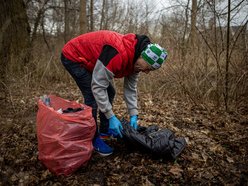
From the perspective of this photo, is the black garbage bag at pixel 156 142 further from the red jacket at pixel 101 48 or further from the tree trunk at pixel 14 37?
the tree trunk at pixel 14 37

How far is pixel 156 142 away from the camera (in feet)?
7.68

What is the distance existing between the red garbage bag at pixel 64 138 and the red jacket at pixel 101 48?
45 centimetres

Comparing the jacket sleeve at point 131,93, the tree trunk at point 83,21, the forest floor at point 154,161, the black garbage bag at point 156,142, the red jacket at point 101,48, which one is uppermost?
the tree trunk at point 83,21

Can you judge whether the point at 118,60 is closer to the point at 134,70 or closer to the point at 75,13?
the point at 134,70

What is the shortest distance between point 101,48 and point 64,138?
0.83 m

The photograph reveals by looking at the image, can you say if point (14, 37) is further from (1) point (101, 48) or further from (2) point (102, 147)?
(2) point (102, 147)

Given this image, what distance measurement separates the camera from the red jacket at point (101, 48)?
6.64 feet

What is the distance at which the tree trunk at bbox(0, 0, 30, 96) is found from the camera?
473cm

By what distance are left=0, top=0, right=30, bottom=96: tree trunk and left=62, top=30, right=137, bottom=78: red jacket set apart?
101 inches

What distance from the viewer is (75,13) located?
40.4ft

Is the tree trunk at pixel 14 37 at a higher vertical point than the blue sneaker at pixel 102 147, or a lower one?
higher

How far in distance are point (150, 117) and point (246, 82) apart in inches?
58.2

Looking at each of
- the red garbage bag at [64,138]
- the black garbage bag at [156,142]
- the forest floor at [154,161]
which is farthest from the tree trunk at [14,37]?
the black garbage bag at [156,142]

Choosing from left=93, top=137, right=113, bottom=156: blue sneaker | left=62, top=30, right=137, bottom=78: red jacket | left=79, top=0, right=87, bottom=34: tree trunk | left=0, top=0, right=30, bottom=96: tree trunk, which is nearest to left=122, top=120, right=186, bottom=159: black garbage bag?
left=93, top=137, right=113, bottom=156: blue sneaker
